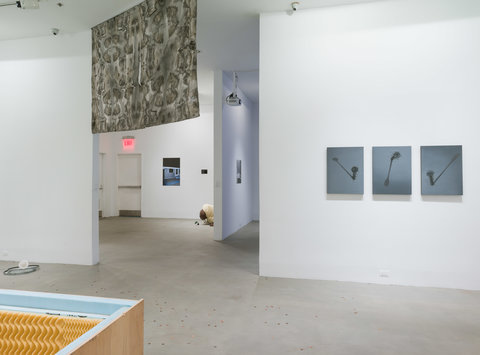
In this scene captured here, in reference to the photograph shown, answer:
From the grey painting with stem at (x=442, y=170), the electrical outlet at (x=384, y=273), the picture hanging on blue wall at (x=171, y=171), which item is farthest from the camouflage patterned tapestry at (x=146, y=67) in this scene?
the picture hanging on blue wall at (x=171, y=171)

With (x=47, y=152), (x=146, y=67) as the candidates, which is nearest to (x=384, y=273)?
(x=146, y=67)

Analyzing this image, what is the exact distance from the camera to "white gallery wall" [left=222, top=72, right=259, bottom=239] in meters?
7.98

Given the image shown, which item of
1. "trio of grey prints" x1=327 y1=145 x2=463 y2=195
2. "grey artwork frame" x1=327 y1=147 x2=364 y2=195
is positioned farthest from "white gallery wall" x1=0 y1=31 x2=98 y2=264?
"trio of grey prints" x1=327 y1=145 x2=463 y2=195

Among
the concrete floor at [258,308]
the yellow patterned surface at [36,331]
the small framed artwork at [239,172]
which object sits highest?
the small framed artwork at [239,172]

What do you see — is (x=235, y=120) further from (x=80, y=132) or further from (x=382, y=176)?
(x=382, y=176)

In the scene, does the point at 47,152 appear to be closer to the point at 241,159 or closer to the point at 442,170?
the point at 241,159

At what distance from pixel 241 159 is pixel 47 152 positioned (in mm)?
5018

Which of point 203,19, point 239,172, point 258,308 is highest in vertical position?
point 203,19

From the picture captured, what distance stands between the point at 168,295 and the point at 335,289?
2.04m

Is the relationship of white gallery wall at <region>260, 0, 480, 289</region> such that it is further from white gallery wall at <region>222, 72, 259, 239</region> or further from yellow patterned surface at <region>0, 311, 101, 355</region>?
yellow patterned surface at <region>0, 311, 101, 355</region>

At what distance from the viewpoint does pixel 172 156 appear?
458 inches

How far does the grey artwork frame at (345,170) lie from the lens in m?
4.60

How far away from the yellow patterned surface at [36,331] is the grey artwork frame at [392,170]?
12.7 ft

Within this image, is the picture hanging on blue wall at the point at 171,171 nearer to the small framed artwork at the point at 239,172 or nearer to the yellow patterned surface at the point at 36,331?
the small framed artwork at the point at 239,172
